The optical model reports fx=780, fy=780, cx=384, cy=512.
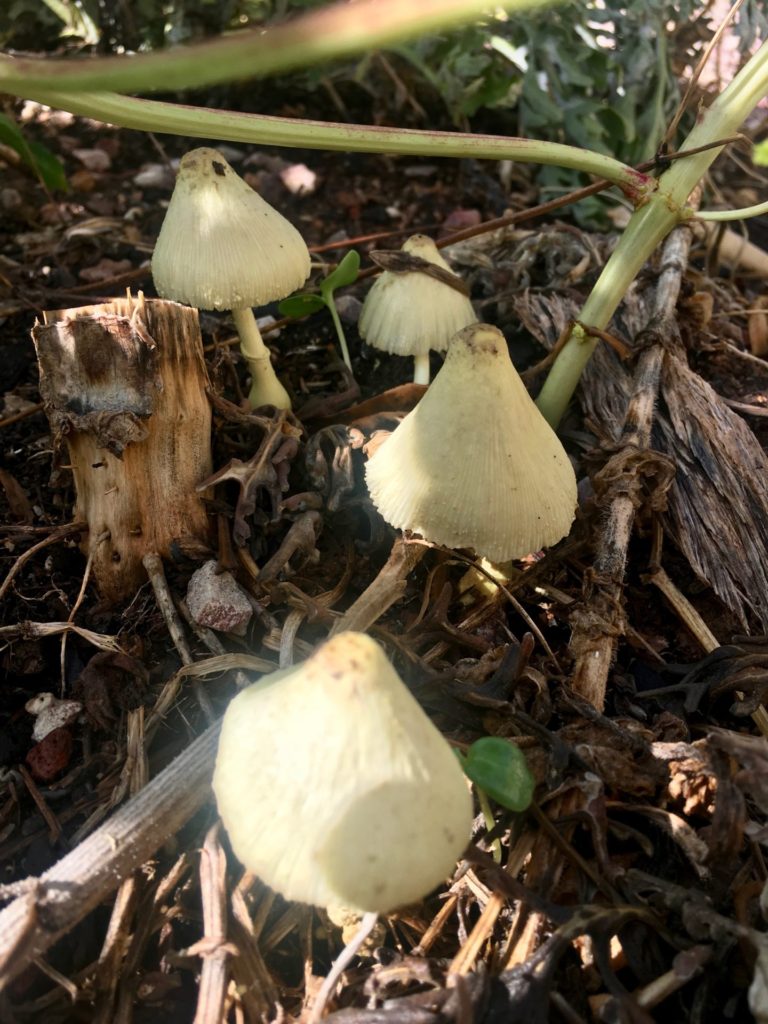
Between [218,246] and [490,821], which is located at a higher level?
[218,246]

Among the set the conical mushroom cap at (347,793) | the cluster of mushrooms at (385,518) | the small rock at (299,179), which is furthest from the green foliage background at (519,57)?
the conical mushroom cap at (347,793)

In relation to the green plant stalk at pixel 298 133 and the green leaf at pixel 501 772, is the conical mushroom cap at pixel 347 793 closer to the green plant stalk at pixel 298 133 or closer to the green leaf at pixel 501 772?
the green leaf at pixel 501 772

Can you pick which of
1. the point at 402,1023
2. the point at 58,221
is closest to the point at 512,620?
the point at 402,1023

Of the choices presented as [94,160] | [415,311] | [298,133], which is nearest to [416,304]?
[415,311]

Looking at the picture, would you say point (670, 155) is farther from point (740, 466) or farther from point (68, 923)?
point (68, 923)

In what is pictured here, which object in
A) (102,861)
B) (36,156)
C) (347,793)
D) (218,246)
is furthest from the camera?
(36,156)

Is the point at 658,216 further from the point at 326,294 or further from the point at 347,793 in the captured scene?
the point at 347,793
